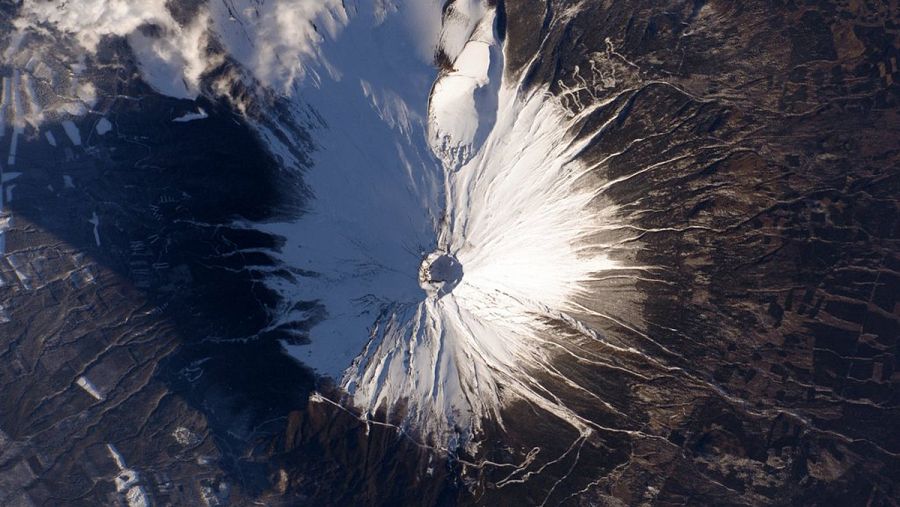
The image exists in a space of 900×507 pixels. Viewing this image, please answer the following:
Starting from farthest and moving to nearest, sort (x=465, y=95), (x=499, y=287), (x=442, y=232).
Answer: (x=442, y=232) → (x=499, y=287) → (x=465, y=95)

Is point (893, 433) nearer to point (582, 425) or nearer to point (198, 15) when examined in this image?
Result: point (582, 425)

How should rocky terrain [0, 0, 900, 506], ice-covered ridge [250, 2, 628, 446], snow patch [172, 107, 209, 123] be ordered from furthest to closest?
ice-covered ridge [250, 2, 628, 446] < snow patch [172, 107, 209, 123] < rocky terrain [0, 0, 900, 506]

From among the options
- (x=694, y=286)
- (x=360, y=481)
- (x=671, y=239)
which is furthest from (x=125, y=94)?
(x=694, y=286)

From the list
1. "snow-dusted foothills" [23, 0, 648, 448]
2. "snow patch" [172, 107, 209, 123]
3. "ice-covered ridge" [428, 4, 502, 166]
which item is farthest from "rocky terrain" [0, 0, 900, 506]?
"ice-covered ridge" [428, 4, 502, 166]

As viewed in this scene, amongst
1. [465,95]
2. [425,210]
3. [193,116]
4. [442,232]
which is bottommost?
[193,116]

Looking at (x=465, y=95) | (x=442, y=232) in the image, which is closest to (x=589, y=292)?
(x=442, y=232)

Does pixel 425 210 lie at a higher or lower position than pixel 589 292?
higher

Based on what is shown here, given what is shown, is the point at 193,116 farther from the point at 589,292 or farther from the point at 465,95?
the point at 589,292

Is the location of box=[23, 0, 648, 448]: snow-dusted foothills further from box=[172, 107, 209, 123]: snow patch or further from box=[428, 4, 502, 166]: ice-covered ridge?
box=[172, 107, 209, 123]: snow patch
